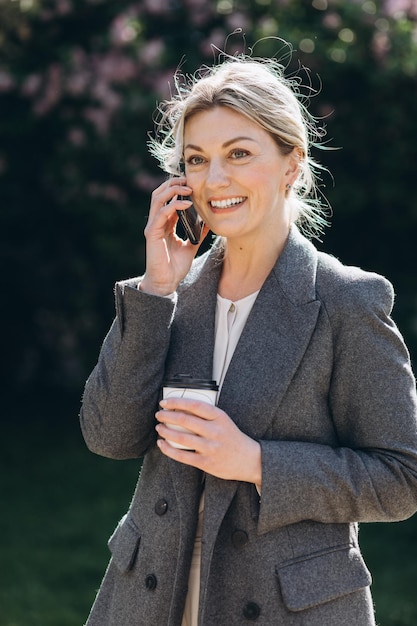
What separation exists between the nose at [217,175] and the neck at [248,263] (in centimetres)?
17

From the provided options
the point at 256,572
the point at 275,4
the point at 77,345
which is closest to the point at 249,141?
the point at 256,572

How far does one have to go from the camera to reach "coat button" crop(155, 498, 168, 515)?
218 centimetres

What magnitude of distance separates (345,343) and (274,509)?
38 centimetres

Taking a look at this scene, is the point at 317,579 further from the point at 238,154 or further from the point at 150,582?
the point at 238,154

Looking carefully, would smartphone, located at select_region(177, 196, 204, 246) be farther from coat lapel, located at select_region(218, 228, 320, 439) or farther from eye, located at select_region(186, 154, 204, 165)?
coat lapel, located at select_region(218, 228, 320, 439)

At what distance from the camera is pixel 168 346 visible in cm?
229

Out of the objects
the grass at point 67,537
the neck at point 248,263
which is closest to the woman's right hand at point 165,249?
the neck at point 248,263

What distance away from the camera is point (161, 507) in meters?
2.18

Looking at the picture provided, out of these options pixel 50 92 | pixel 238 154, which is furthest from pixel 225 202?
pixel 50 92

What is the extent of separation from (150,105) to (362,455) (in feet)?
16.9

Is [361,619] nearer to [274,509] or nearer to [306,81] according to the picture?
[274,509]

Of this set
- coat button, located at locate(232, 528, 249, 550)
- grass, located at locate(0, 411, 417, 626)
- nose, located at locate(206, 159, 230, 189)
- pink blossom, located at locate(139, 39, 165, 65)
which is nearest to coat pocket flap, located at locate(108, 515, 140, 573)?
coat button, located at locate(232, 528, 249, 550)

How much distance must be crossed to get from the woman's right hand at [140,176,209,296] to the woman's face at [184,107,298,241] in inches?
2.4

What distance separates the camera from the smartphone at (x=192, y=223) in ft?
7.72
